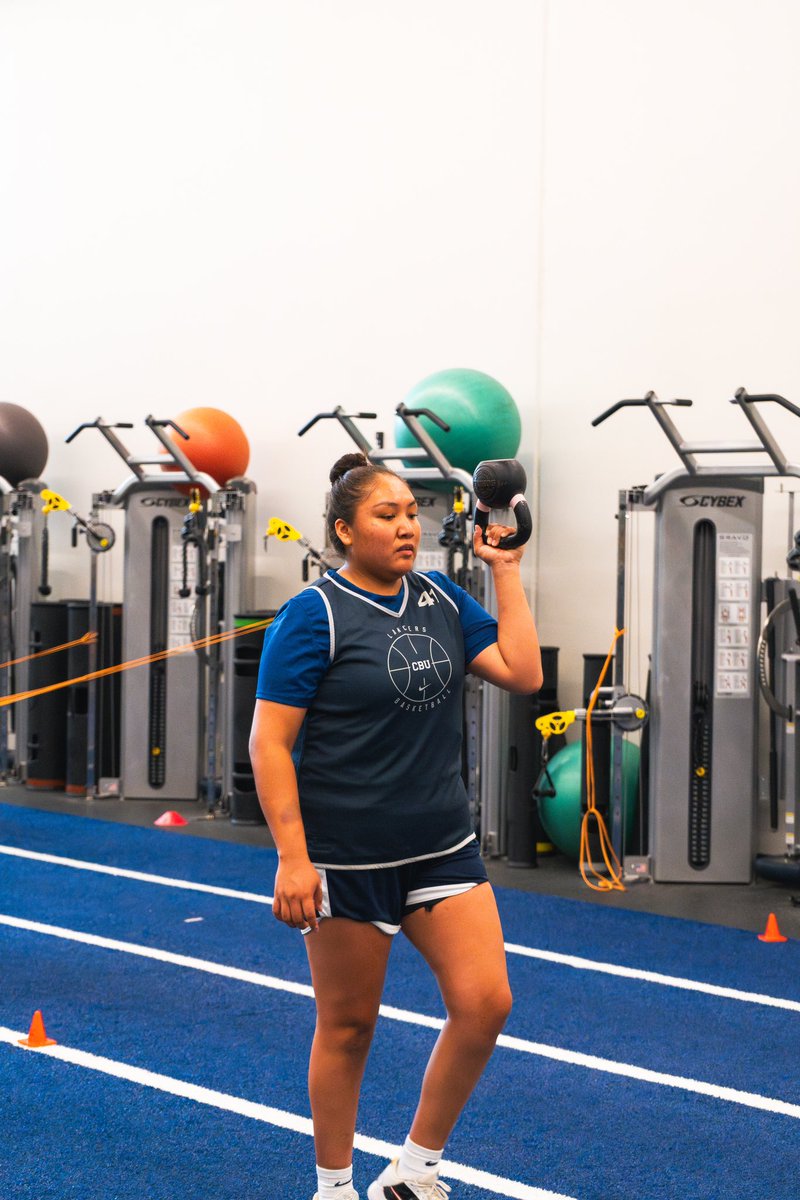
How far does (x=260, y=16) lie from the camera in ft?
27.4

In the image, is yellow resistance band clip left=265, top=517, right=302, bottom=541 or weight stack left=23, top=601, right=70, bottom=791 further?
weight stack left=23, top=601, right=70, bottom=791

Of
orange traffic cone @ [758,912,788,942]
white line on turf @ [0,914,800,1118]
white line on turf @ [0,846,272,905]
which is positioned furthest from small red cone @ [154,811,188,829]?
orange traffic cone @ [758,912,788,942]

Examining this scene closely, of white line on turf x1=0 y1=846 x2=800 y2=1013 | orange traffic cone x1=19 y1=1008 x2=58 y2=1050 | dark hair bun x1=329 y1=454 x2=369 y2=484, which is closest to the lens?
dark hair bun x1=329 y1=454 x2=369 y2=484

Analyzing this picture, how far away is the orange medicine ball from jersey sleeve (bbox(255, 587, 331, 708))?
5.27 meters

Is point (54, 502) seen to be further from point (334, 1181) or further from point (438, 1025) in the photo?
point (334, 1181)

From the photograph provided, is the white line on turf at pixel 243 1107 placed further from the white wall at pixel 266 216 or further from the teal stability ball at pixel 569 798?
the white wall at pixel 266 216

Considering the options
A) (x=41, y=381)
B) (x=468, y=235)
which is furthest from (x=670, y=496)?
(x=41, y=381)

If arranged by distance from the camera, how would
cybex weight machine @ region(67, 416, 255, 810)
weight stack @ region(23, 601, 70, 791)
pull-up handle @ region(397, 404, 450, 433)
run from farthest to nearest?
weight stack @ region(23, 601, 70, 791), cybex weight machine @ region(67, 416, 255, 810), pull-up handle @ region(397, 404, 450, 433)

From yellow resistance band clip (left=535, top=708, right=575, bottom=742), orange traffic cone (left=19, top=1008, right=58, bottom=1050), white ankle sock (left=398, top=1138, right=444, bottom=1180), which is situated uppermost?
yellow resistance band clip (left=535, top=708, right=575, bottom=742)

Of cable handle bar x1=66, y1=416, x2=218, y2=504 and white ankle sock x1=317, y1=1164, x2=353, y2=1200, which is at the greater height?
cable handle bar x1=66, y1=416, x2=218, y2=504

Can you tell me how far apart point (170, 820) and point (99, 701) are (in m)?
1.07

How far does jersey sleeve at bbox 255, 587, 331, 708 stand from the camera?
95.2 inches

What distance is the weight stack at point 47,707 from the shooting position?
8.20 meters

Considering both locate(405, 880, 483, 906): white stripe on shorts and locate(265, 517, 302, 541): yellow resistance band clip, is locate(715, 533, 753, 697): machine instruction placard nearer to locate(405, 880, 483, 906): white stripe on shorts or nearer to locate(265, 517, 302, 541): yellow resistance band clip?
locate(265, 517, 302, 541): yellow resistance band clip
